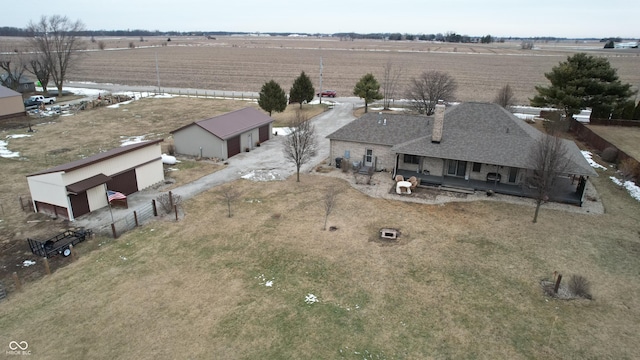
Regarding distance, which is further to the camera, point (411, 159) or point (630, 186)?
point (411, 159)

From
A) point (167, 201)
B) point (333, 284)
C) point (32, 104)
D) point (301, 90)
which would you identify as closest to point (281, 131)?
point (301, 90)

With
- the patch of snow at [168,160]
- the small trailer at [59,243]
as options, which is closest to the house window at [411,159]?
the patch of snow at [168,160]

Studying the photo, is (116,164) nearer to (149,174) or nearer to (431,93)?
(149,174)

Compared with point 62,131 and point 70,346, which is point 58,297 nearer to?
point 70,346

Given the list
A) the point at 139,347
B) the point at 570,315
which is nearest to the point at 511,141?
the point at 570,315

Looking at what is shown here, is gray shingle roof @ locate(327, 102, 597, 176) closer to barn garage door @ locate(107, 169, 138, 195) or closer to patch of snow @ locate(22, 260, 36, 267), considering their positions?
barn garage door @ locate(107, 169, 138, 195)

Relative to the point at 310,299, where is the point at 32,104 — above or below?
above
